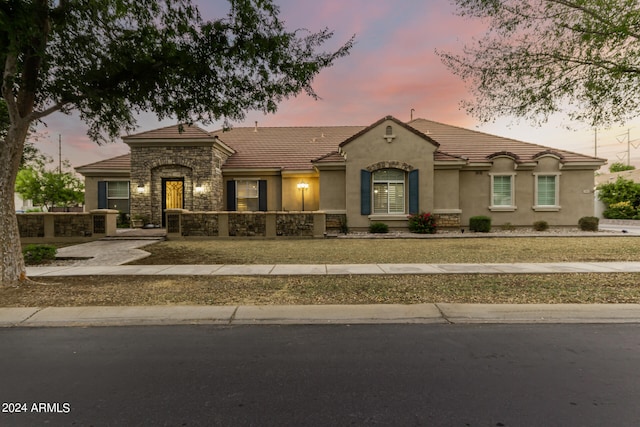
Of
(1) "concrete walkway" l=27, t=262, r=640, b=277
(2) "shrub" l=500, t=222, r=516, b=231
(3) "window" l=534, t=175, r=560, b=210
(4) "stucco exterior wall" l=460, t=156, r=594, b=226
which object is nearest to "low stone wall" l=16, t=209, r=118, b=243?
(1) "concrete walkway" l=27, t=262, r=640, b=277

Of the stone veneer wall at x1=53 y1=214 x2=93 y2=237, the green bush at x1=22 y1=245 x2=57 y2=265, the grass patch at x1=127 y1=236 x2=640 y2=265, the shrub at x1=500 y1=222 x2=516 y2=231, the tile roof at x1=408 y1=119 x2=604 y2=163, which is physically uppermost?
the tile roof at x1=408 y1=119 x2=604 y2=163

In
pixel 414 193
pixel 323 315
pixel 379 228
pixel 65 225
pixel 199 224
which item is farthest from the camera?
pixel 414 193

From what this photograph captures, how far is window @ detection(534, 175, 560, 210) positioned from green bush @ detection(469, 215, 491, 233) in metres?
3.94

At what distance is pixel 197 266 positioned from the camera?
9656mm

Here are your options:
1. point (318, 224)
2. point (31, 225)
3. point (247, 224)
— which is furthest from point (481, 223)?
point (31, 225)

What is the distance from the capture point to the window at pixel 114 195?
21344 millimetres

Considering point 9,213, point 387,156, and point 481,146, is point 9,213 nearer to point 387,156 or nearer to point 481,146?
point 387,156

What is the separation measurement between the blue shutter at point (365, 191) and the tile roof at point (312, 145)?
186cm

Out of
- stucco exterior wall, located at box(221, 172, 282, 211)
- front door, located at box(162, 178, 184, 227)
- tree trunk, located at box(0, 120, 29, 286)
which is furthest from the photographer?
stucco exterior wall, located at box(221, 172, 282, 211)

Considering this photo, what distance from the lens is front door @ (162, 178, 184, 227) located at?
2025 centimetres

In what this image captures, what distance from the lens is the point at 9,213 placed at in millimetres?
7473

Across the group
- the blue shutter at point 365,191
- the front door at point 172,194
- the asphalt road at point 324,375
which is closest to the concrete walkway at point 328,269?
the asphalt road at point 324,375

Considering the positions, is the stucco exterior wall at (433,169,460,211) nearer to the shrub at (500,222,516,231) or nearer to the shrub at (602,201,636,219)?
the shrub at (500,222,516,231)

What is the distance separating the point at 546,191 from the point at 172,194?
23130mm
